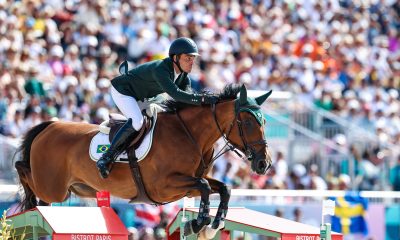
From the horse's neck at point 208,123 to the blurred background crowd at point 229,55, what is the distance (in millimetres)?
3942

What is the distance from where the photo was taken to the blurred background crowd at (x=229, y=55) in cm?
1423

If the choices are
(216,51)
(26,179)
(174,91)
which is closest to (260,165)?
(174,91)

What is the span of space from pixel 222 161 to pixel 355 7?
866 centimetres

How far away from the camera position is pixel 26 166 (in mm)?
10203

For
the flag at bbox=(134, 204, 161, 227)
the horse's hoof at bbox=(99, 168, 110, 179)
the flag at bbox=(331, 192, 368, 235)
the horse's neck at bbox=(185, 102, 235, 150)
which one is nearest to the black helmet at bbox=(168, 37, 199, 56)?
the horse's neck at bbox=(185, 102, 235, 150)

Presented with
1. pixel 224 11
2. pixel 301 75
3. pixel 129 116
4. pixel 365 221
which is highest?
pixel 224 11

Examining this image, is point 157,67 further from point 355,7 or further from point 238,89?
point 355,7

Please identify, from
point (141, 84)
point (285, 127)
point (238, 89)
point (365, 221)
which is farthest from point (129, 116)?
point (285, 127)

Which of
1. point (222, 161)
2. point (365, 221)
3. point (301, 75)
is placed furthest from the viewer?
point (301, 75)

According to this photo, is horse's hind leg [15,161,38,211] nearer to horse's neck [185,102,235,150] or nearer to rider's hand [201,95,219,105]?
horse's neck [185,102,235,150]

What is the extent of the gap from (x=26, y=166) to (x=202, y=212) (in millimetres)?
2547

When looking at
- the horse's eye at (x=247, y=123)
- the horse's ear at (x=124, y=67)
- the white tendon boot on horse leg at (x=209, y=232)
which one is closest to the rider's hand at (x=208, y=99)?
the horse's eye at (x=247, y=123)

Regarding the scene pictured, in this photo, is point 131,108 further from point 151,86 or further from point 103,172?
point 103,172

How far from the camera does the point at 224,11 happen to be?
19031 millimetres
